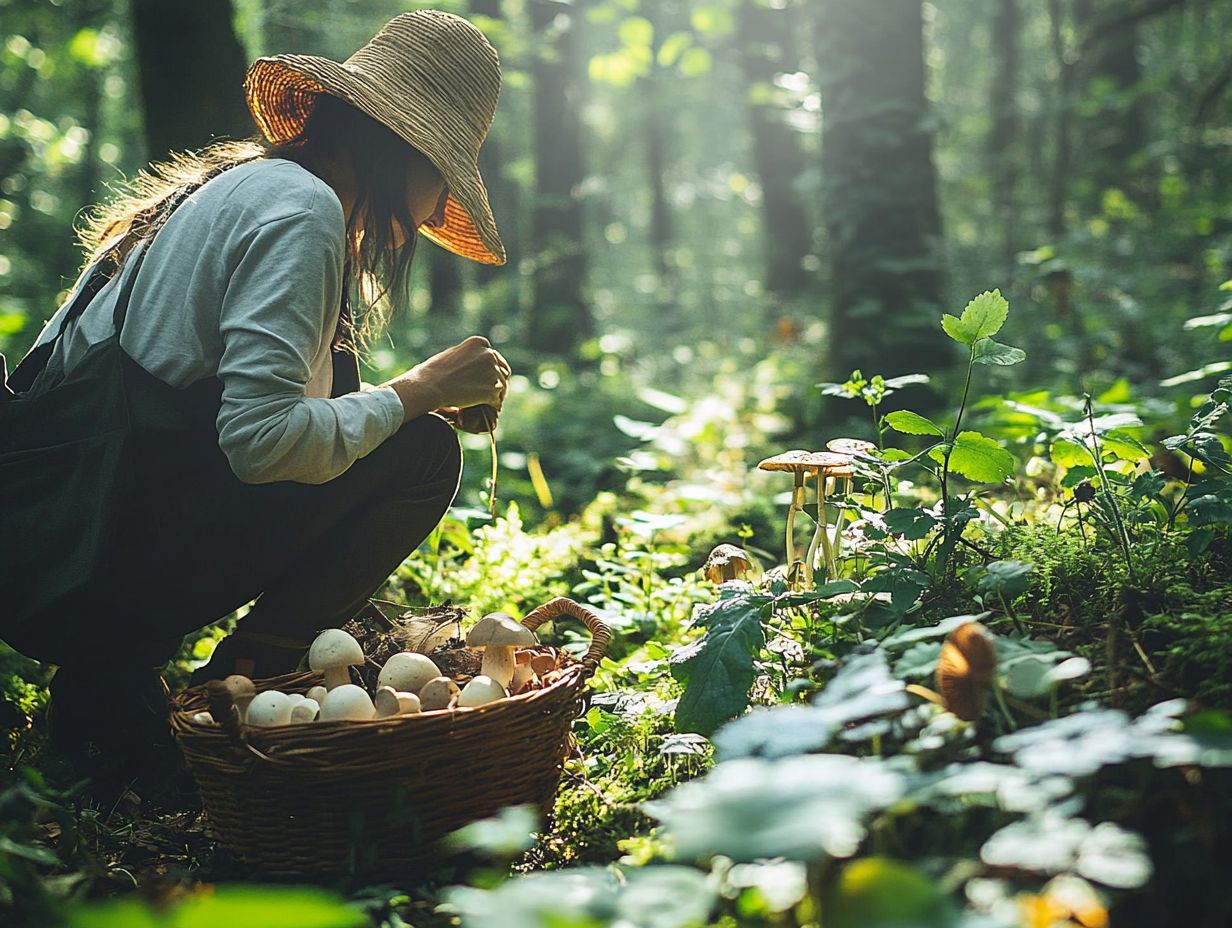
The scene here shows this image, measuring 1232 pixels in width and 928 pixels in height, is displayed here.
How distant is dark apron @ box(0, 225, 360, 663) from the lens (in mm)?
2420

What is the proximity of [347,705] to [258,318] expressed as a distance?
2.94 feet

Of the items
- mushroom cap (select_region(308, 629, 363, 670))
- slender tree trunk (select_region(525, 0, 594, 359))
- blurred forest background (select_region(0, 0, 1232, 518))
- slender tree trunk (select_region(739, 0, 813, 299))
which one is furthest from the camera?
slender tree trunk (select_region(739, 0, 813, 299))

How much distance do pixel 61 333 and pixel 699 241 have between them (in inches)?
1075

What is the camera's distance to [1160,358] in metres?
6.25

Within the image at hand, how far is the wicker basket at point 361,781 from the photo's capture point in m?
1.98

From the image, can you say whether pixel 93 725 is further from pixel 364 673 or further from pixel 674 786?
pixel 674 786

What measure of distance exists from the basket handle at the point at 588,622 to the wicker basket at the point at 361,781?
0.23 m

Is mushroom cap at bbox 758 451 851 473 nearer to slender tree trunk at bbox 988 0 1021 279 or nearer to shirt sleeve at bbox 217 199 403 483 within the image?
shirt sleeve at bbox 217 199 403 483

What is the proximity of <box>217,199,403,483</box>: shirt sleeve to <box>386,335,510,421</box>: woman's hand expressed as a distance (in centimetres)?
23

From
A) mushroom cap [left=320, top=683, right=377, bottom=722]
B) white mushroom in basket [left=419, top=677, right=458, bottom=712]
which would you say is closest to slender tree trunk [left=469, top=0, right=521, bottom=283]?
white mushroom in basket [left=419, top=677, right=458, bottom=712]

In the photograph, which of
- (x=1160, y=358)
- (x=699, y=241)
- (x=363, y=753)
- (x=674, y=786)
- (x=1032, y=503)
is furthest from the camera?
(x=699, y=241)

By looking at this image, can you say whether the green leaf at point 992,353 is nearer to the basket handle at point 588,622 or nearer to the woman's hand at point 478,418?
Answer: the basket handle at point 588,622

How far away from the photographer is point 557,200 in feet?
32.5

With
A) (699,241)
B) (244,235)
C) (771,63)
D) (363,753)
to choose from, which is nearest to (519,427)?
(244,235)
